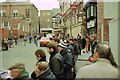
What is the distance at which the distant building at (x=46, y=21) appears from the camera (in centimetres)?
8906

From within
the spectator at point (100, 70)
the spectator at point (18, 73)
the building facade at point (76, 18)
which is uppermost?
the building facade at point (76, 18)

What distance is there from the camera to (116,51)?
9930mm

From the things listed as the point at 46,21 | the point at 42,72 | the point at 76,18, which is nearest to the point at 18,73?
the point at 42,72

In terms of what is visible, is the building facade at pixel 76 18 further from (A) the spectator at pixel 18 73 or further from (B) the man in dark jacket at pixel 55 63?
(A) the spectator at pixel 18 73

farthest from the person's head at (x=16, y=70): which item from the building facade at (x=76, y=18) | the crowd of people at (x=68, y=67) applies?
the building facade at (x=76, y=18)

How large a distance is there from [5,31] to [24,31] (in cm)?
1031

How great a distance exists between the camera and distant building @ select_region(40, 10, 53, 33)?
3506 inches

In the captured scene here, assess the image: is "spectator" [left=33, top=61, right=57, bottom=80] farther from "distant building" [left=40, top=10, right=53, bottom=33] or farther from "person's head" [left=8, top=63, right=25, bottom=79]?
"distant building" [left=40, top=10, right=53, bottom=33]

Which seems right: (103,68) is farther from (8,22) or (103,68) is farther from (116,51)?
(8,22)

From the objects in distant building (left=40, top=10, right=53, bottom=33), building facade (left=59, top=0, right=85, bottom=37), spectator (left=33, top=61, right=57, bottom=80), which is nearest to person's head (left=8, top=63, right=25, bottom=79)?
spectator (left=33, top=61, right=57, bottom=80)

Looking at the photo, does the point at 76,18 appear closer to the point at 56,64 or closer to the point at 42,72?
the point at 56,64

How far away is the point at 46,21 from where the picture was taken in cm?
9138

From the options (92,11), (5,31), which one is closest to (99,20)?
(92,11)

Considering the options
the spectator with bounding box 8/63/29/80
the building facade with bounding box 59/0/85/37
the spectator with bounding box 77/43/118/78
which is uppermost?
the building facade with bounding box 59/0/85/37
